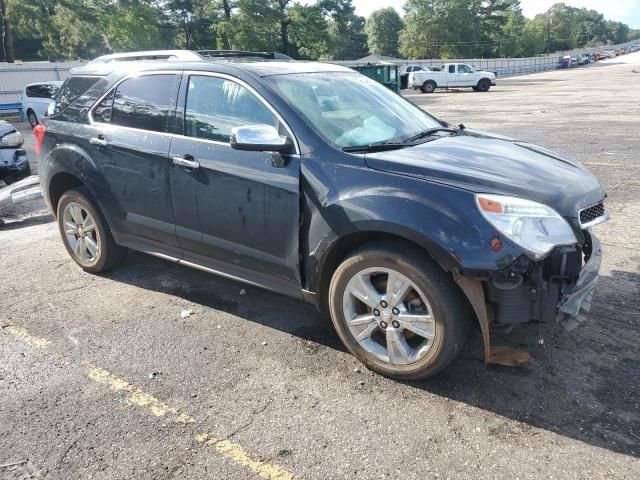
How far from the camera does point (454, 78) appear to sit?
35.3 meters

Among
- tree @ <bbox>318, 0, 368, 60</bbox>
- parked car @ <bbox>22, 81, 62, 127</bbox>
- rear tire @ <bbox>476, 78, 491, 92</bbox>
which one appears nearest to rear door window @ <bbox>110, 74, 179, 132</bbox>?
parked car @ <bbox>22, 81, 62, 127</bbox>

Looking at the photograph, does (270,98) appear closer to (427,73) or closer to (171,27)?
(427,73)

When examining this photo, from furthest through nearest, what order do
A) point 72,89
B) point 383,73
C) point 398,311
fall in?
point 383,73 → point 72,89 → point 398,311

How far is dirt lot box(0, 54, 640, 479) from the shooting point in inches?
102

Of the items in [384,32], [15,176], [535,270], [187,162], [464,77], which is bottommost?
[15,176]

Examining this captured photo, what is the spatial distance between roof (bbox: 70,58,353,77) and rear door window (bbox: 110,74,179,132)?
10cm

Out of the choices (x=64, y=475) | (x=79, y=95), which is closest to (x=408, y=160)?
(x=64, y=475)

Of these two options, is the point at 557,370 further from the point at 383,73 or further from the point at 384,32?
the point at 384,32

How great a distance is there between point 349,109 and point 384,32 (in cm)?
10591

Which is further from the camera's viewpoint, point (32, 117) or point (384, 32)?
point (384, 32)

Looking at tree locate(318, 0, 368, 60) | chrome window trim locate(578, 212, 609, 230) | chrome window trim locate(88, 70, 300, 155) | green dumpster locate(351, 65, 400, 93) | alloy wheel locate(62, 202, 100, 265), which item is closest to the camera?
chrome window trim locate(578, 212, 609, 230)

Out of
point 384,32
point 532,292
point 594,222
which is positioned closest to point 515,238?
point 532,292

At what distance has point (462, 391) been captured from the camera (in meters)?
3.10

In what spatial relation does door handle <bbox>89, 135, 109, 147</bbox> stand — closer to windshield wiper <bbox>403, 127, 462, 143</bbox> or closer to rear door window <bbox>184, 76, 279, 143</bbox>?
rear door window <bbox>184, 76, 279, 143</bbox>
